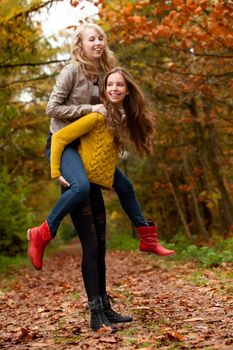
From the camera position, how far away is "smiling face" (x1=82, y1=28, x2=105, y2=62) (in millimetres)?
4629


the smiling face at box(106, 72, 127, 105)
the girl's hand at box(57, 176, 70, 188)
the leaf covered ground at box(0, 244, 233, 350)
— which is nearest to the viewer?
the leaf covered ground at box(0, 244, 233, 350)

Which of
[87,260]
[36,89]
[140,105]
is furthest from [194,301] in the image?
[36,89]

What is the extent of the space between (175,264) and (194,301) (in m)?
6.00

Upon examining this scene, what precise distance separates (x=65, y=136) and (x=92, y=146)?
243mm

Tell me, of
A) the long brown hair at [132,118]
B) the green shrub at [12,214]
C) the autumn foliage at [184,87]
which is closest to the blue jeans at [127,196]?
the long brown hair at [132,118]

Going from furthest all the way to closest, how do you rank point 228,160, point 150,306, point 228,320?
1. point 228,160
2. point 150,306
3. point 228,320

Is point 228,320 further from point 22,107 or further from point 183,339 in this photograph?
point 22,107

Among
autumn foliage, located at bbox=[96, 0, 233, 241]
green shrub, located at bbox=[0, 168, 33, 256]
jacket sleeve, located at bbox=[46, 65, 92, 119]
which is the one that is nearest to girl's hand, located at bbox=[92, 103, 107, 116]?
jacket sleeve, located at bbox=[46, 65, 92, 119]

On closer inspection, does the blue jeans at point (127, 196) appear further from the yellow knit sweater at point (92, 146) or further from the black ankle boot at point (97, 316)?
the black ankle boot at point (97, 316)

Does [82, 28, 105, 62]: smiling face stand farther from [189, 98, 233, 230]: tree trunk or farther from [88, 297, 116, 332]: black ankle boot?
[189, 98, 233, 230]: tree trunk

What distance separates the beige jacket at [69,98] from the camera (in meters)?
4.49

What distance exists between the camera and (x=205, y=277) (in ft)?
26.5

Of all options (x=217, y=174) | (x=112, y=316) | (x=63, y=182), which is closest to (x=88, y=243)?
(x=63, y=182)

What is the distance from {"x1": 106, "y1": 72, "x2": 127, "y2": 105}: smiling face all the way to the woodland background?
1042 mm
